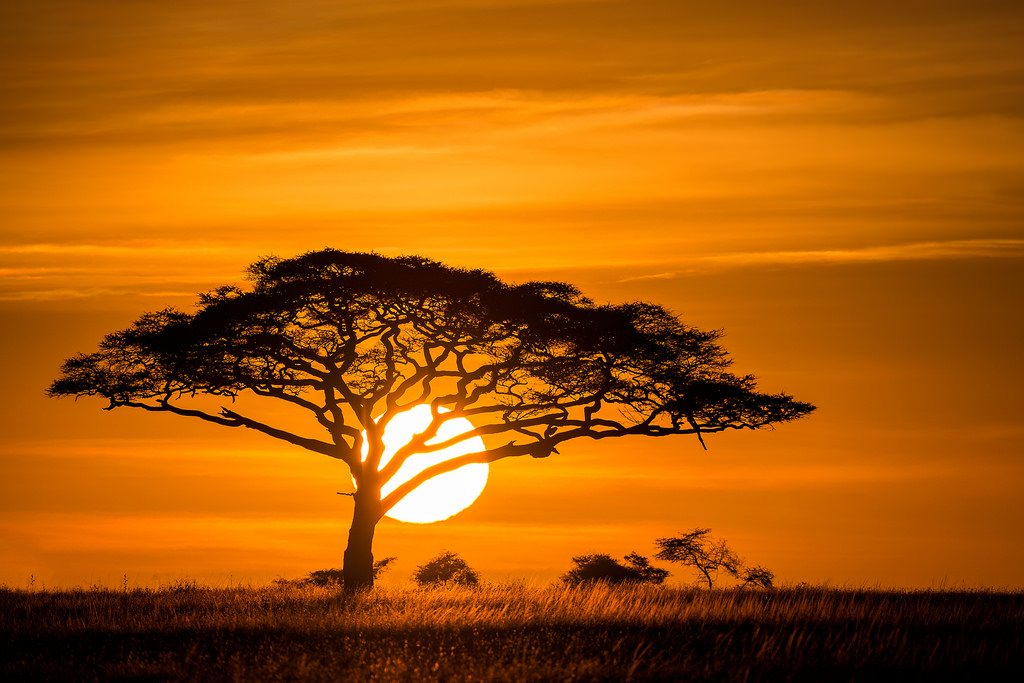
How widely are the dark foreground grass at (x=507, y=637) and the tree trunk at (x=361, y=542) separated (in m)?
1.67

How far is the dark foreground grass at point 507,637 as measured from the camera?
22.0 meters

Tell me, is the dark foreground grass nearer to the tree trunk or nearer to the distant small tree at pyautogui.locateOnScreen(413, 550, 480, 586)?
the tree trunk

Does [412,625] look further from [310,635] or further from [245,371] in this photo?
[245,371]

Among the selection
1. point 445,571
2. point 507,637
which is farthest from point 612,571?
point 507,637

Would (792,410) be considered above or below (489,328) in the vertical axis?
below

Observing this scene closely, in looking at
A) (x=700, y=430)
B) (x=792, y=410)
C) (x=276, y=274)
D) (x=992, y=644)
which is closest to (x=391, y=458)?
(x=276, y=274)

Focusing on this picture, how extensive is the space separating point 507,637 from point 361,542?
12.0m

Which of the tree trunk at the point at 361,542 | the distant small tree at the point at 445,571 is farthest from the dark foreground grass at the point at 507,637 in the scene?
the distant small tree at the point at 445,571

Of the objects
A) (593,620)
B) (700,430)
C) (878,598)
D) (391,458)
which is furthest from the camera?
(700,430)

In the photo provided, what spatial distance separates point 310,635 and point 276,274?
1504 cm

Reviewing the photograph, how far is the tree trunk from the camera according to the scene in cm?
3616

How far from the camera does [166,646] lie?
25.5 m

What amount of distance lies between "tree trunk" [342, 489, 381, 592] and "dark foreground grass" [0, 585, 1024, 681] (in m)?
1.67

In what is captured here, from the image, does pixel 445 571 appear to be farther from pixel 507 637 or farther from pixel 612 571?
pixel 507 637
